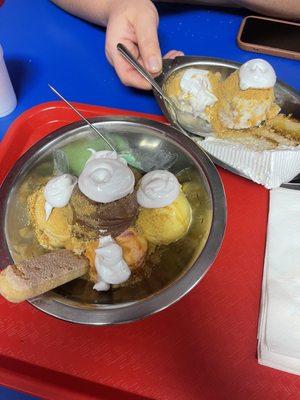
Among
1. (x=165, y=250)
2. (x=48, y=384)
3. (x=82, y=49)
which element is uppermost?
(x=82, y=49)

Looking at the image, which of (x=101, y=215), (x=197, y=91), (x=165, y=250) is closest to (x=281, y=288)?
(x=165, y=250)

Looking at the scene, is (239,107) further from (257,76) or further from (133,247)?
(133,247)

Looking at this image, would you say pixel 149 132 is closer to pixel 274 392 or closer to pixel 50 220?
pixel 50 220

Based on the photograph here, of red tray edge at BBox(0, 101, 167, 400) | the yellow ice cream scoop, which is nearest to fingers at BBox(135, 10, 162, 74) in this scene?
the yellow ice cream scoop

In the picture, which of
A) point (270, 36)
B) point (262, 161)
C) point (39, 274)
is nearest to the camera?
point (39, 274)

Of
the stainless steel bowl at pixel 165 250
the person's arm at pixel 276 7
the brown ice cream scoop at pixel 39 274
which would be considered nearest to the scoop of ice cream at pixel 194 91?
the stainless steel bowl at pixel 165 250
